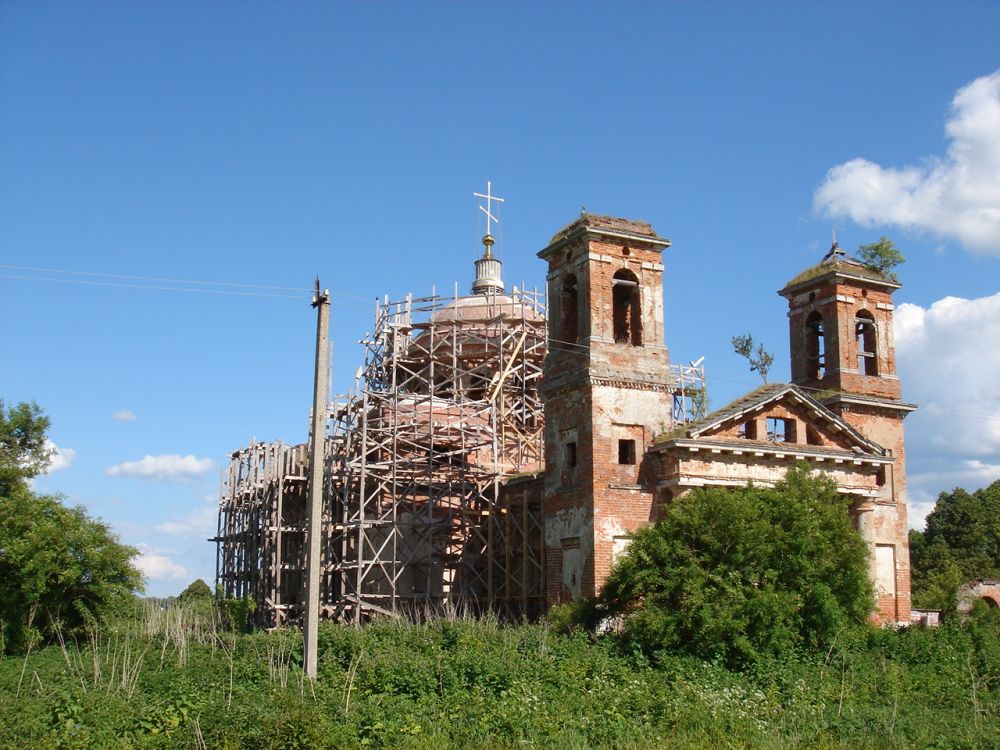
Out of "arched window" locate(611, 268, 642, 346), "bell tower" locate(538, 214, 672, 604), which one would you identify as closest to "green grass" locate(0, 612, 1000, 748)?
"bell tower" locate(538, 214, 672, 604)

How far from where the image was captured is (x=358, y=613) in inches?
1115

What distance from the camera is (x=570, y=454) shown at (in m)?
25.4

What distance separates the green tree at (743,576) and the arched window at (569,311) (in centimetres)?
524

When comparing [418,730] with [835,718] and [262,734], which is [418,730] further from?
[835,718]

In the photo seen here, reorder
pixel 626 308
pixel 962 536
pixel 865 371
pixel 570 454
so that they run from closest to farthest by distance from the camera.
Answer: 1. pixel 570 454
2. pixel 626 308
3. pixel 865 371
4. pixel 962 536

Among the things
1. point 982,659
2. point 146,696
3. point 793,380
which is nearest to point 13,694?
point 146,696

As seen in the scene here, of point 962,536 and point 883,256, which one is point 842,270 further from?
point 962,536

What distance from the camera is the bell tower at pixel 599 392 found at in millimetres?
24328

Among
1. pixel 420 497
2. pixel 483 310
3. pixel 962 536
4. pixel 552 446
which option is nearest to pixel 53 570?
pixel 420 497

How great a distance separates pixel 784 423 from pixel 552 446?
5.46m

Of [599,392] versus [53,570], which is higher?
[599,392]

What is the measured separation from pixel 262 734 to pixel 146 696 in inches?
136

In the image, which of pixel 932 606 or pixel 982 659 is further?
pixel 932 606

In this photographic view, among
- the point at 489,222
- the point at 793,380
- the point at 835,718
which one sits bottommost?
the point at 835,718
